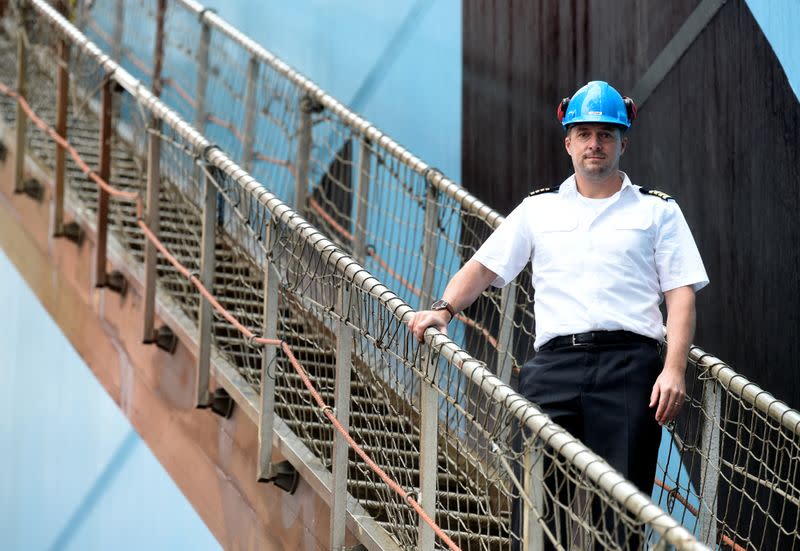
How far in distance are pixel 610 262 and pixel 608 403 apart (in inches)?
11.3

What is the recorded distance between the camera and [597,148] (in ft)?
8.45

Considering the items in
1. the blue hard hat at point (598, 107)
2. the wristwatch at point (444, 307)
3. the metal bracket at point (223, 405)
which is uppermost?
the blue hard hat at point (598, 107)

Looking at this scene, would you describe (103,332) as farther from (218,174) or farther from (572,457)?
(572,457)

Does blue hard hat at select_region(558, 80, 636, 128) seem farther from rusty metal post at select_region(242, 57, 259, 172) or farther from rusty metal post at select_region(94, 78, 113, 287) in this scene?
rusty metal post at select_region(242, 57, 259, 172)

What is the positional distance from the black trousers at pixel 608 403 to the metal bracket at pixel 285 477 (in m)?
0.93

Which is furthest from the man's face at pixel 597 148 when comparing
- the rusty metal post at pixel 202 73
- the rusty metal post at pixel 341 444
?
the rusty metal post at pixel 202 73

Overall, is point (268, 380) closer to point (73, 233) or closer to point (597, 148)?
point (597, 148)

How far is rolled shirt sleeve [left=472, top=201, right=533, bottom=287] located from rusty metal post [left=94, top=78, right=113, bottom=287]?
2.02 metres

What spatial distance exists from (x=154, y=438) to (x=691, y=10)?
2242mm

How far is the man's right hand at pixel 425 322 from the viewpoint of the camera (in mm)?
2580

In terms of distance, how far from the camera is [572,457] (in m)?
2.13

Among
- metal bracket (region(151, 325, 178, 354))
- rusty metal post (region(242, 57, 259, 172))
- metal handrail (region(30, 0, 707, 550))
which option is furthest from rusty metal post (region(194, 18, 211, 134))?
metal bracket (region(151, 325, 178, 354))

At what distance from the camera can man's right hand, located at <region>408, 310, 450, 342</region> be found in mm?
2580

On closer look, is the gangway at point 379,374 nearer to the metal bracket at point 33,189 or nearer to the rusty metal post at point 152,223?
the rusty metal post at point 152,223
